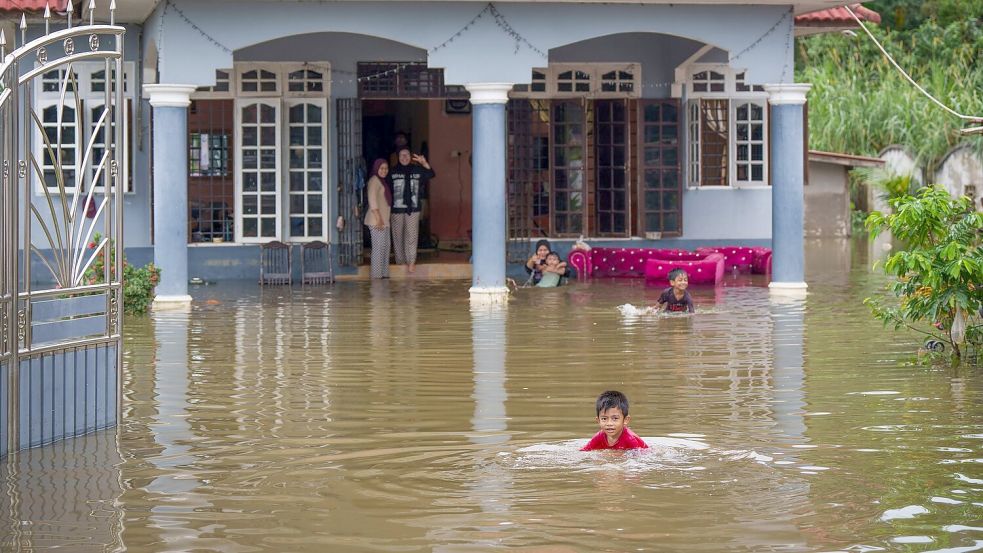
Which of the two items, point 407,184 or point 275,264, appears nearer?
point 275,264

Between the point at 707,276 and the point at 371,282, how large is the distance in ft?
14.7

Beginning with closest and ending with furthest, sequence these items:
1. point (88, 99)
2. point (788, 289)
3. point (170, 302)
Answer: point (170, 302) < point (788, 289) < point (88, 99)

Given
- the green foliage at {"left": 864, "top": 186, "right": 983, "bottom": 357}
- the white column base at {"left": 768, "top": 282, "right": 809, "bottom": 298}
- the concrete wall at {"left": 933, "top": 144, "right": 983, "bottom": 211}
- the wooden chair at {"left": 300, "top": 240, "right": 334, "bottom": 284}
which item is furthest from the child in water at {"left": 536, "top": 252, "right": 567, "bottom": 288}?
the concrete wall at {"left": 933, "top": 144, "right": 983, "bottom": 211}

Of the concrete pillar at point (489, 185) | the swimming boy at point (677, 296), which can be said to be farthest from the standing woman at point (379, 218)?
the swimming boy at point (677, 296)

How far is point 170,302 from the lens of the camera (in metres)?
17.5

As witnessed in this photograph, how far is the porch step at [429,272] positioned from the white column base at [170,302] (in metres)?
4.00

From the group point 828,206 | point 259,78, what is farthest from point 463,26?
point 828,206

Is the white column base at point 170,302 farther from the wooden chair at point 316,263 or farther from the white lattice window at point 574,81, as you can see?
the white lattice window at point 574,81

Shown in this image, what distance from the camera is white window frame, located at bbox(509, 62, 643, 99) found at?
21.7 m

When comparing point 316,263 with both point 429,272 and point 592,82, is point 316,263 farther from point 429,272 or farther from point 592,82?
point 592,82

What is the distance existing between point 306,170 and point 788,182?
6.55 metres

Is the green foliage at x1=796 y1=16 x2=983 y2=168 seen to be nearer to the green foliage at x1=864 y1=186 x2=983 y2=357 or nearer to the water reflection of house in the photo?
the water reflection of house

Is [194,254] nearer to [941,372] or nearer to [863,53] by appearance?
[941,372]

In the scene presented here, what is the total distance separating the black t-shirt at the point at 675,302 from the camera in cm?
1603
